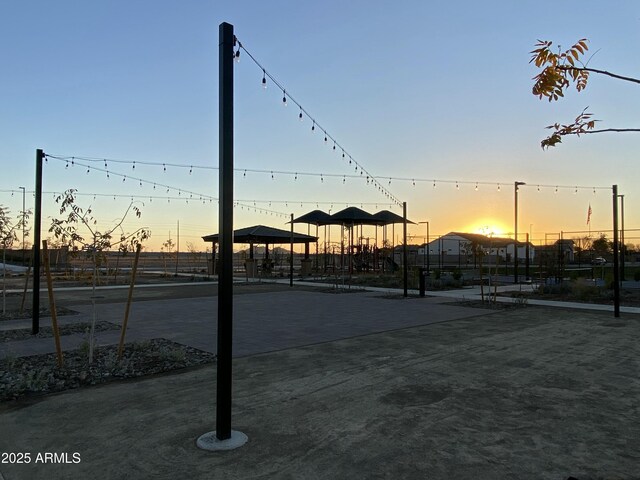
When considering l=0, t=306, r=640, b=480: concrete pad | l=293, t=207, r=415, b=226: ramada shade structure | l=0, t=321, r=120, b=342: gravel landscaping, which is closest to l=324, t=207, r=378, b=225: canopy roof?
l=293, t=207, r=415, b=226: ramada shade structure

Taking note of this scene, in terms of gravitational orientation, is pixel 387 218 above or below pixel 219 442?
above

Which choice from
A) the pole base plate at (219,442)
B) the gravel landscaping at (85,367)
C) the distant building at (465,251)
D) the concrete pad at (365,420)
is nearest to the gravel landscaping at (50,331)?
the gravel landscaping at (85,367)

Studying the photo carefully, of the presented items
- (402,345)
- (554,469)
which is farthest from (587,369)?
(554,469)

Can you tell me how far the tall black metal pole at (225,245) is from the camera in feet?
11.7

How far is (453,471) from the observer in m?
3.11

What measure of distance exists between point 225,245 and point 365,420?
197 centimetres

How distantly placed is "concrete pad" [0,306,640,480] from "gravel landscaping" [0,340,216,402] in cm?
38

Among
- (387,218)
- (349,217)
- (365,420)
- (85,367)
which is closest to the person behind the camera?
(365,420)

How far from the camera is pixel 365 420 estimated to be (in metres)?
4.05

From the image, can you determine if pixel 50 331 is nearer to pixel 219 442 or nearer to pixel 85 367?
pixel 85 367

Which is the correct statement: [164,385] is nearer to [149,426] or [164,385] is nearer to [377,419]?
[149,426]

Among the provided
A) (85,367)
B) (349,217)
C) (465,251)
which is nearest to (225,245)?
(85,367)

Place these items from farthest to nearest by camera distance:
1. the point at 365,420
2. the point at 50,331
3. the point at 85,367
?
1. the point at 50,331
2. the point at 85,367
3. the point at 365,420

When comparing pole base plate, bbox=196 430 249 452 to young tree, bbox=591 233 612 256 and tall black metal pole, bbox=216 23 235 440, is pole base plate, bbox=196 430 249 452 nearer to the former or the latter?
tall black metal pole, bbox=216 23 235 440
